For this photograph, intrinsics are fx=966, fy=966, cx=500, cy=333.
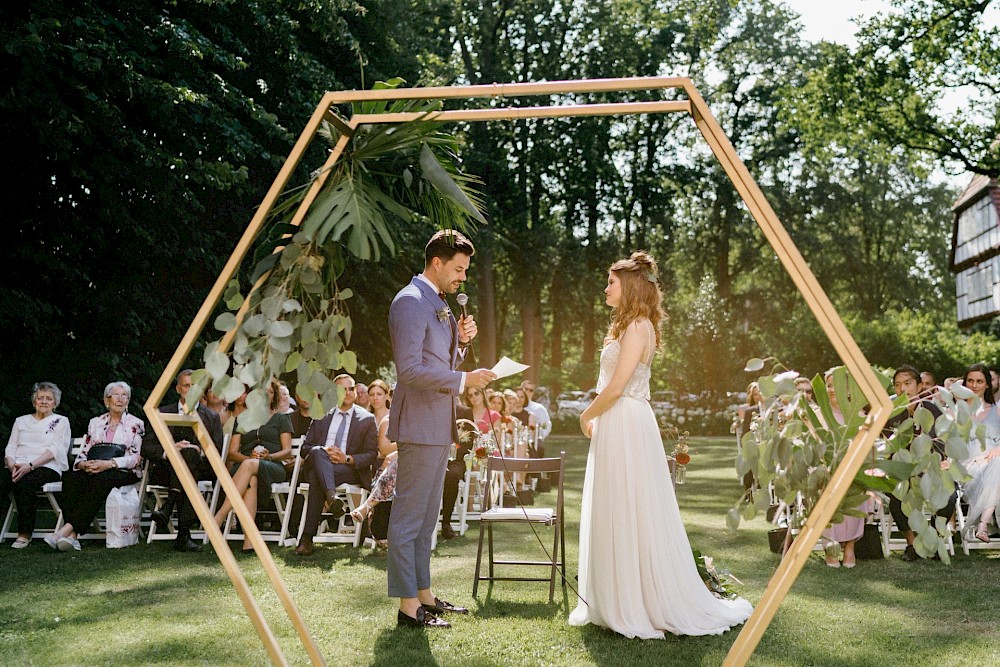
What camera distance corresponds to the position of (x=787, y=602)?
5.91 m

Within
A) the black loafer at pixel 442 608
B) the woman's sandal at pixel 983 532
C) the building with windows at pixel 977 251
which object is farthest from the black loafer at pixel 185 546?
the building with windows at pixel 977 251

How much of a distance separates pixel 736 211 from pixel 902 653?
32.0 metres

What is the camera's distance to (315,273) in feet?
12.3

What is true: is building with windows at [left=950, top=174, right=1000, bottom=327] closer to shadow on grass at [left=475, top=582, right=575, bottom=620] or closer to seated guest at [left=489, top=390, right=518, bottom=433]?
seated guest at [left=489, top=390, right=518, bottom=433]

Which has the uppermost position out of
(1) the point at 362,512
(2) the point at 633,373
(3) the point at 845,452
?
(2) the point at 633,373

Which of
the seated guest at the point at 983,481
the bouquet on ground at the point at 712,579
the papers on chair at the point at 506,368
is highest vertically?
the papers on chair at the point at 506,368

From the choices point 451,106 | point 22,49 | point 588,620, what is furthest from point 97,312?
point 451,106

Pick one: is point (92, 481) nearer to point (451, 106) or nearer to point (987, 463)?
point (987, 463)

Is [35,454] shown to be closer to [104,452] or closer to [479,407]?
[104,452]

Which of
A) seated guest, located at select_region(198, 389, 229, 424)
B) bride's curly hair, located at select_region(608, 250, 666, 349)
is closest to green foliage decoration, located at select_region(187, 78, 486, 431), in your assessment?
bride's curly hair, located at select_region(608, 250, 666, 349)

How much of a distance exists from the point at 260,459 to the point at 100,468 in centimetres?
136

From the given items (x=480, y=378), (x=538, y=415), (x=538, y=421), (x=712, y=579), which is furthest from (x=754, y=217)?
(x=538, y=415)

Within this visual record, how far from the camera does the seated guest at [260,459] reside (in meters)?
8.49

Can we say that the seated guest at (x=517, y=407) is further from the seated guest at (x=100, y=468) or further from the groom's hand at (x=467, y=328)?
the groom's hand at (x=467, y=328)
